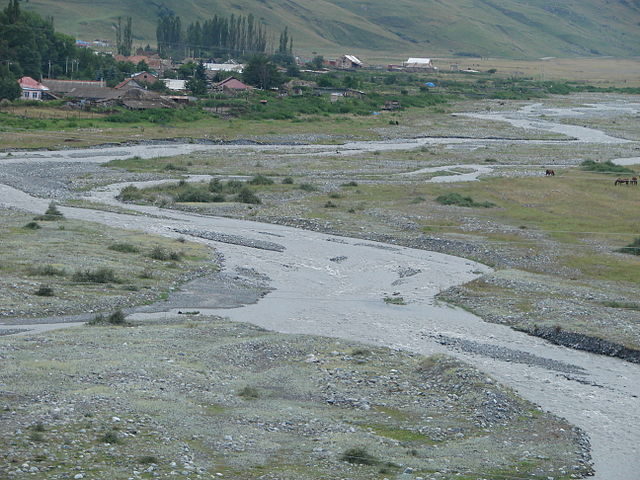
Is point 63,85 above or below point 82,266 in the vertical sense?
above

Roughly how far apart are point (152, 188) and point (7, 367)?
36250mm

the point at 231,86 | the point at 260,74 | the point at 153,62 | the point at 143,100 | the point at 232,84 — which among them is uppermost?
the point at 153,62

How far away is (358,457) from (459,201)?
38450mm

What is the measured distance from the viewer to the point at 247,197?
55719mm

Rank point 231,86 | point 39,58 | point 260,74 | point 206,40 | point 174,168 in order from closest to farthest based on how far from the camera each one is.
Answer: point 174,168, point 39,58, point 231,86, point 260,74, point 206,40

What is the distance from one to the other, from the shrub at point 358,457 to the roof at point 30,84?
8694 centimetres

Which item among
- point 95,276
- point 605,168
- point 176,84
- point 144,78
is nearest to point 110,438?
point 95,276

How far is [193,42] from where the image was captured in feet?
609

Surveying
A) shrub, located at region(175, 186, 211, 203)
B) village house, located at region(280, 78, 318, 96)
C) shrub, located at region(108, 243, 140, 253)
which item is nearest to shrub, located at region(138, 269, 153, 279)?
shrub, located at region(108, 243, 140, 253)

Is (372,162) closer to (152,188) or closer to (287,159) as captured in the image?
(287,159)

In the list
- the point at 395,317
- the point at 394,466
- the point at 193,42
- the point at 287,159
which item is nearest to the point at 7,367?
the point at 394,466

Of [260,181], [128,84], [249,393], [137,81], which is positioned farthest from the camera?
[137,81]

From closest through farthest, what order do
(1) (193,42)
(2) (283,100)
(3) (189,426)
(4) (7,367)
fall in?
1. (3) (189,426)
2. (4) (7,367)
3. (2) (283,100)
4. (1) (193,42)

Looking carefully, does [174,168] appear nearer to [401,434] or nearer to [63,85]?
[63,85]
